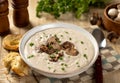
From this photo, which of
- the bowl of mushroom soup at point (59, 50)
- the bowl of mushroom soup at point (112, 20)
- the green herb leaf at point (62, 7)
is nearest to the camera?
the bowl of mushroom soup at point (59, 50)

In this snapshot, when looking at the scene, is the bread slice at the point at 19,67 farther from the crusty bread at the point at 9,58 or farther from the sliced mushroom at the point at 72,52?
the sliced mushroom at the point at 72,52

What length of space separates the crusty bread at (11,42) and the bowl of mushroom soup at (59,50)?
71 mm

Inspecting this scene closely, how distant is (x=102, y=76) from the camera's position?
1.14 m

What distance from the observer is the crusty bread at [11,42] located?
130 cm

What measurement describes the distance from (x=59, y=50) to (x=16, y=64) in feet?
0.58

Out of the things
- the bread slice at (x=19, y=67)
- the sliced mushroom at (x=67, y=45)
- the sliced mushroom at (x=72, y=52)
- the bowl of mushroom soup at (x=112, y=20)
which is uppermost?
the bowl of mushroom soup at (x=112, y=20)

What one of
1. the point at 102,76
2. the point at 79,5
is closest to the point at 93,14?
the point at 79,5

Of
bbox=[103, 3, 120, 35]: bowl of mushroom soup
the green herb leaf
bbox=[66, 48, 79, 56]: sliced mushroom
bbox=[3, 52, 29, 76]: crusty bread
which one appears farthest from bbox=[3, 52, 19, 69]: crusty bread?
bbox=[103, 3, 120, 35]: bowl of mushroom soup

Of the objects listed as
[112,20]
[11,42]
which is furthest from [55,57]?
[112,20]

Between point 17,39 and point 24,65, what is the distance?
19 centimetres

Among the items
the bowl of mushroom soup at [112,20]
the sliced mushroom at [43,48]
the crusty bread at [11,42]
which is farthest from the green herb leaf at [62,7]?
the sliced mushroom at [43,48]

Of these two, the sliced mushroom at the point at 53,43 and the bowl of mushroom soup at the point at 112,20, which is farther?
the bowl of mushroom soup at the point at 112,20

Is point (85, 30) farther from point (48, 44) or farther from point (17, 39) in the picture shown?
point (17, 39)

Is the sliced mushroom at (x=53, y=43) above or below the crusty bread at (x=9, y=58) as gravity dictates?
above
